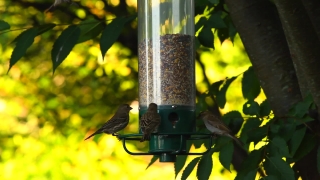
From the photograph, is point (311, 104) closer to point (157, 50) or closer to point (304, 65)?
point (304, 65)

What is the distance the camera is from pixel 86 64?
8531mm

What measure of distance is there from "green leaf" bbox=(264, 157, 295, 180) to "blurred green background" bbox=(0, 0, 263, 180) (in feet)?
12.6

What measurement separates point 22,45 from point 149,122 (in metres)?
1.01

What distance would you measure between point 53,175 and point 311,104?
4.75 meters

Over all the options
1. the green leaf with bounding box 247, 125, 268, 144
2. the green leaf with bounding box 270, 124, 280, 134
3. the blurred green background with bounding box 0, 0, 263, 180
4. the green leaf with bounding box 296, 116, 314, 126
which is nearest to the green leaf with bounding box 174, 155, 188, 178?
the green leaf with bounding box 247, 125, 268, 144

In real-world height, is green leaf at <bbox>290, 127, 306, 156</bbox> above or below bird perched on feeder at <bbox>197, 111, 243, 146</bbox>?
below

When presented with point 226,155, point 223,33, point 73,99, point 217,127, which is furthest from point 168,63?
point 73,99

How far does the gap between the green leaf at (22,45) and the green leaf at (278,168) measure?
1698mm

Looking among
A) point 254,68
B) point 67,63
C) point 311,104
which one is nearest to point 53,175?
point 67,63

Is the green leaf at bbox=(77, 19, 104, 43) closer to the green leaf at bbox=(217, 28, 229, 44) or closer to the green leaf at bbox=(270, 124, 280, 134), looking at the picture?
the green leaf at bbox=(217, 28, 229, 44)

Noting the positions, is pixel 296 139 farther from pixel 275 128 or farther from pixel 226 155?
pixel 226 155

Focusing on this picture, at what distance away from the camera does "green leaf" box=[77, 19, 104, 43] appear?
17.1ft

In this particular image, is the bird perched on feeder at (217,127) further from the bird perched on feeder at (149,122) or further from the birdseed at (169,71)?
the bird perched on feeder at (149,122)

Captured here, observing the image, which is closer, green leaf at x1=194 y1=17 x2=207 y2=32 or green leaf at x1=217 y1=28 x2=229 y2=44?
green leaf at x1=194 y1=17 x2=207 y2=32
